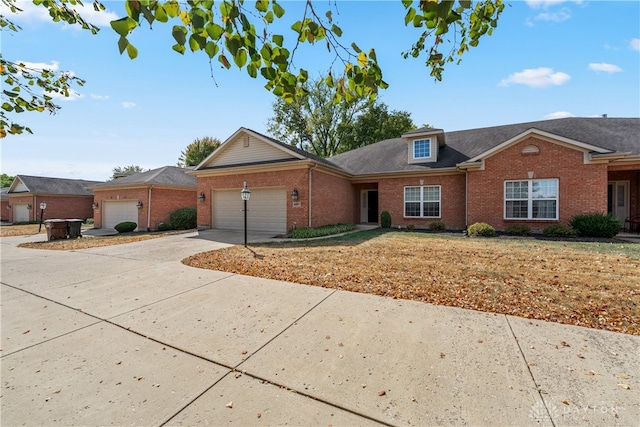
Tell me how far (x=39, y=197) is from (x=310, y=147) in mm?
28661

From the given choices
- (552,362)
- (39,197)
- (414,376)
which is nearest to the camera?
(414,376)

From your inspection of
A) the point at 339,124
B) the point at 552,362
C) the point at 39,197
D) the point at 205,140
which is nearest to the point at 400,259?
the point at 552,362

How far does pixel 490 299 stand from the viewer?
442cm

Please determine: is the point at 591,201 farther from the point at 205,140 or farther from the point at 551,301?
the point at 205,140

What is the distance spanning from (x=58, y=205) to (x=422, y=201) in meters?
33.8

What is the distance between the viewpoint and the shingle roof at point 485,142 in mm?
12898

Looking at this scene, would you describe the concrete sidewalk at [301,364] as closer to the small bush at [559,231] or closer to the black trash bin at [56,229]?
the small bush at [559,231]

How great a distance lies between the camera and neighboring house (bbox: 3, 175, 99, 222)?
26359mm

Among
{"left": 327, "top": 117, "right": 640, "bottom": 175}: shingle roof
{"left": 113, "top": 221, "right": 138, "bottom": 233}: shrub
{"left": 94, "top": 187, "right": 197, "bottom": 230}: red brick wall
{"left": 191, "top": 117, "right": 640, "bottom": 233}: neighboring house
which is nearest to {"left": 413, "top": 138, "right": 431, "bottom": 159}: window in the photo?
{"left": 191, "top": 117, "right": 640, "bottom": 233}: neighboring house

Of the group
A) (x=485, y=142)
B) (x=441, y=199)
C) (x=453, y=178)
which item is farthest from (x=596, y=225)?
(x=485, y=142)

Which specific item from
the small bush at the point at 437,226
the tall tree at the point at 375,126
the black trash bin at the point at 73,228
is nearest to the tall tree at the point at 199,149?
the tall tree at the point at 375,126

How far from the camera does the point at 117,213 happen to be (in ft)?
64.0

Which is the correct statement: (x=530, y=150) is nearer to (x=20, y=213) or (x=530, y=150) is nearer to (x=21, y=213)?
(x=21, y=213)

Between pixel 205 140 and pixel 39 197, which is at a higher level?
pixel 205 140
